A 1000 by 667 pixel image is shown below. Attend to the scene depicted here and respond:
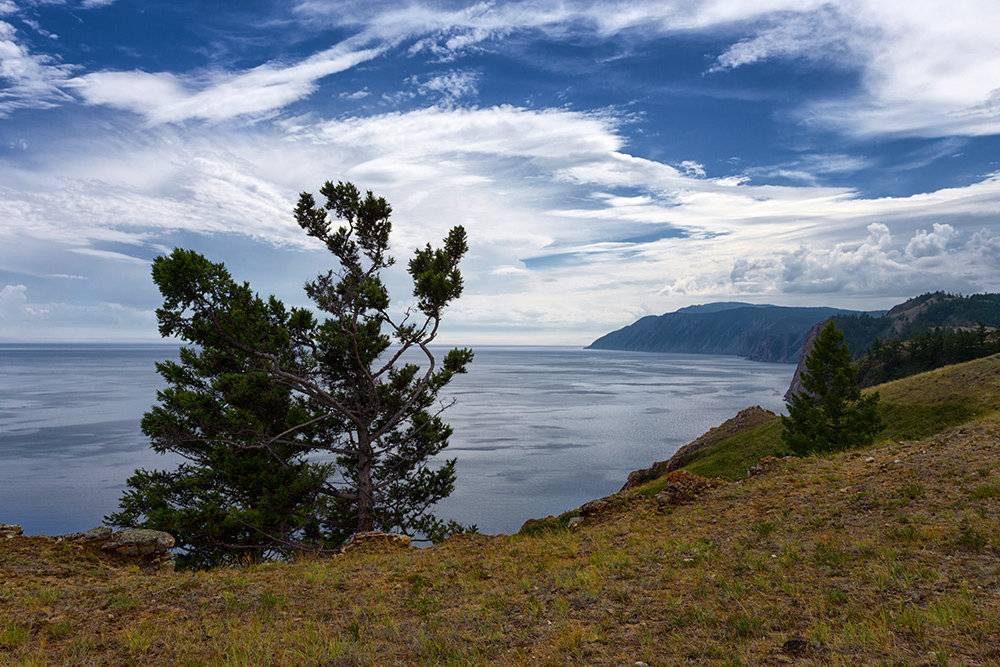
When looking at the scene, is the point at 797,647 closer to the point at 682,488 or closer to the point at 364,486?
the point at 682,488

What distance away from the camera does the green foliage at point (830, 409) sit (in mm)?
35625

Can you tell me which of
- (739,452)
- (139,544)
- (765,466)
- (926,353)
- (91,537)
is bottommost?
(739,452)

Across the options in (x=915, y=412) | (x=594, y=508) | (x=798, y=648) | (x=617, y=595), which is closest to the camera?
(x=798, y=648)

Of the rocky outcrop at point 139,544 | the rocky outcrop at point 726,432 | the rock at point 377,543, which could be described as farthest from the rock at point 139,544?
the rocky outcrop at point 726,432

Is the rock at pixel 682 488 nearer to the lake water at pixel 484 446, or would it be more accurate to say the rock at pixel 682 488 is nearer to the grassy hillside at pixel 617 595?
the grassy hillside at pixel 617 595

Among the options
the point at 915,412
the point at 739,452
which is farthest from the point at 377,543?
the point at 915,412

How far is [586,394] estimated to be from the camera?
158 meters

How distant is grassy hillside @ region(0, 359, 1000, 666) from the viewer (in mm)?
6453

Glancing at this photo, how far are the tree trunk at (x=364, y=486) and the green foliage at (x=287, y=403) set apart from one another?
6 centimetres

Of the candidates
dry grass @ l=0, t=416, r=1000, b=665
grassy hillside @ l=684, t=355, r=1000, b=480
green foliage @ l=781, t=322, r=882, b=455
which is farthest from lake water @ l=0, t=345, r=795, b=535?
green foliage @ l=781, t=322, r=882, b=455

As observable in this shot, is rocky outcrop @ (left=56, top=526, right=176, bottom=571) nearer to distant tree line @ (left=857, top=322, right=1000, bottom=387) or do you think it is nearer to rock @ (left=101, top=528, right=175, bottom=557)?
rock @ (left=101, top=528, right=175, bottom=557)

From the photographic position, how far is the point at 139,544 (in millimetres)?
14266

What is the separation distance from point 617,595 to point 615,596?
0.13ft

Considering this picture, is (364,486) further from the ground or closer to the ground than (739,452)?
further from the ground
